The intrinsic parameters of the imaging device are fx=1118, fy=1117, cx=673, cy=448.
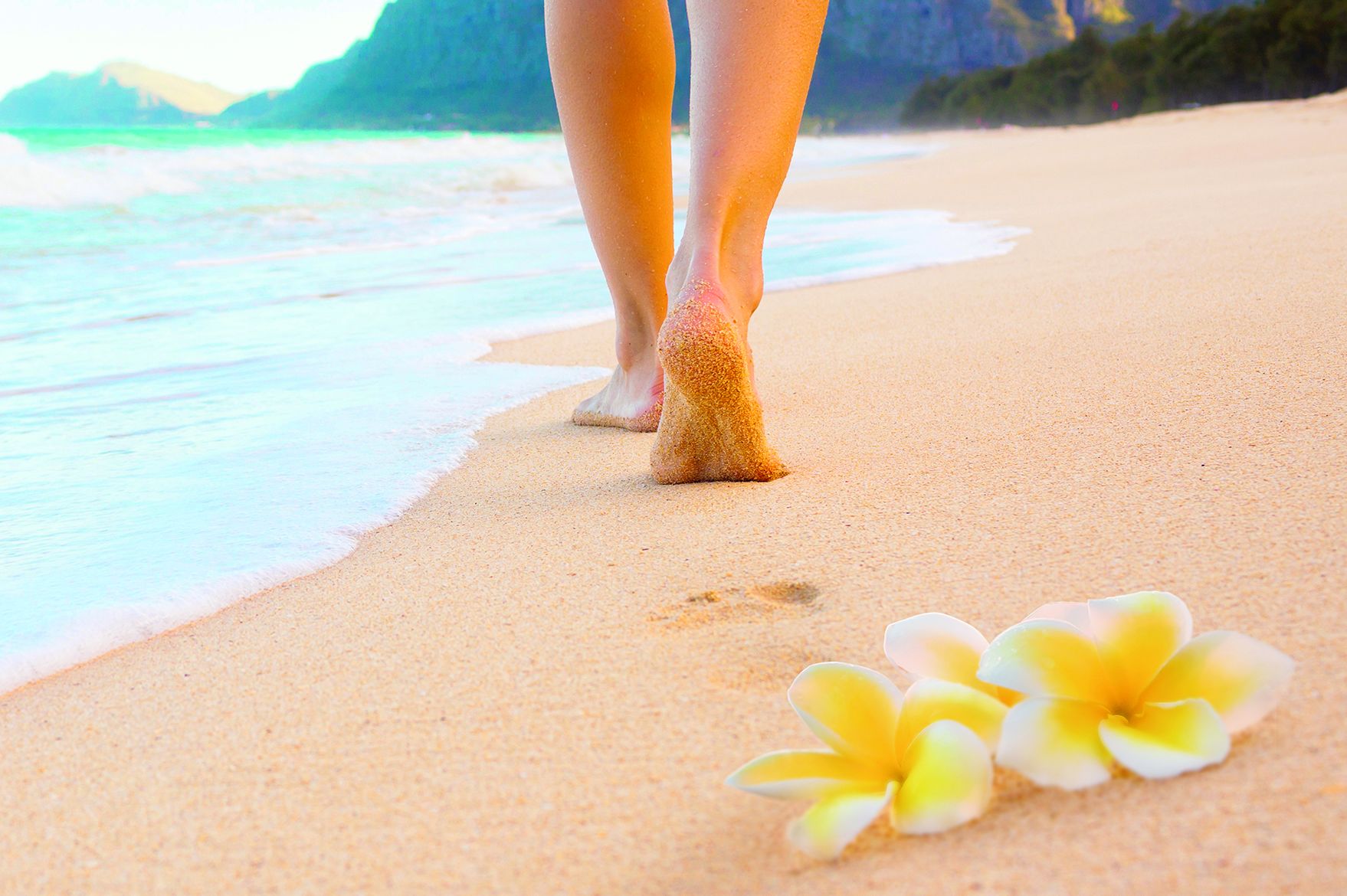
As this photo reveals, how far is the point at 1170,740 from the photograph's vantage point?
1.92ft

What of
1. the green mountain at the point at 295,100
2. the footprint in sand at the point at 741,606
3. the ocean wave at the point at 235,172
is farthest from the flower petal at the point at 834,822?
the green mountain at the point at 295,100

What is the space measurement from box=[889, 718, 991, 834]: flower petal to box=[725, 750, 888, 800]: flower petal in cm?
3

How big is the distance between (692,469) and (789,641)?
1.64ft

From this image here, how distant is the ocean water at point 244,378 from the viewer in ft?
4.13

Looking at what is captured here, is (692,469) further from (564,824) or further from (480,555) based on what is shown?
(564,824)

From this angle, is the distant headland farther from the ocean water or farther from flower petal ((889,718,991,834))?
flower petal ((889,718,991,834))

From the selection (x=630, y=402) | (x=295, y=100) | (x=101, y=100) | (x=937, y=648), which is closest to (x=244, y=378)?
(x=630, y=402)

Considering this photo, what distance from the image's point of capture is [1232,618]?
0.76m

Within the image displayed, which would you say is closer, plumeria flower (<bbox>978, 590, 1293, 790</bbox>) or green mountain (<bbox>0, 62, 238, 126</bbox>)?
plumeria flower (<bbox>978, 590, 1293, 790</bbox>)

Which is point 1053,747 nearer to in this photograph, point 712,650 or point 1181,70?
point 712,650

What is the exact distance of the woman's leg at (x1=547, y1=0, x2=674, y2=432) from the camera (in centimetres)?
169

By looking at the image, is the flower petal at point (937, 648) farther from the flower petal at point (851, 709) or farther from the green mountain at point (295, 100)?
the green mountain at point (295, 100)

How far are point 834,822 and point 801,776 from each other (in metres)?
0.04

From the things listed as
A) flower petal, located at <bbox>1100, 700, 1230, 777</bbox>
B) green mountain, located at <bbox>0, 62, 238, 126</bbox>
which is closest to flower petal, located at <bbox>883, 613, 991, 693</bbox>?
flower petal, located at <bbox>1100, 700, 1230, 777</bbox>
